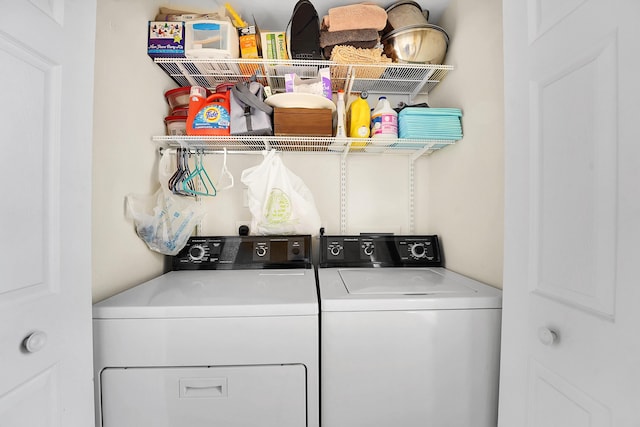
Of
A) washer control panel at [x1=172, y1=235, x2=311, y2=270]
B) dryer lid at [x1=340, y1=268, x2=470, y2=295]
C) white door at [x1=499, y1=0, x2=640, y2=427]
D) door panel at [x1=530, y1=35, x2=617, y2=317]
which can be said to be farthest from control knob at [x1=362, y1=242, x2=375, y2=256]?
door panel at [x1=530, y1=35, x2=617, y2=317]

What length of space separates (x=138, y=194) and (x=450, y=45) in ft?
6.52

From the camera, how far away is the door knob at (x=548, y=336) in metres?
0.70

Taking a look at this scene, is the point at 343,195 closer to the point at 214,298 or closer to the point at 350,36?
the point at 350,36

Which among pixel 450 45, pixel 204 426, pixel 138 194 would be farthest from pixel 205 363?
pixel 450 45

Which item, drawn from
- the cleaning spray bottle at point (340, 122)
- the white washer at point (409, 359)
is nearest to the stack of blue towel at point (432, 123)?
the cleaning spray bottle at point (340, 122)

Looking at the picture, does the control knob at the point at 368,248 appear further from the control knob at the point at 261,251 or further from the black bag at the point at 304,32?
the black bag at the point at 304,32

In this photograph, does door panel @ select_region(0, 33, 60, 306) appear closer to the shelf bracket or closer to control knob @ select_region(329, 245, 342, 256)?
control knob @ select_region(329, 245, 342, 256)

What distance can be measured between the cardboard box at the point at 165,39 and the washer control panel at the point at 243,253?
1059 millimetres

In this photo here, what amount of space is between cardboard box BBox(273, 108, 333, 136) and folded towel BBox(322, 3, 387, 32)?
473mm

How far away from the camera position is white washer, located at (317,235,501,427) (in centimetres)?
102

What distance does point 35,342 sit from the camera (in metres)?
0.65

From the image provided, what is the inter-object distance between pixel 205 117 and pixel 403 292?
4.60ft

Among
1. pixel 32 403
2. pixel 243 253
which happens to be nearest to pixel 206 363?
pixel 32 403

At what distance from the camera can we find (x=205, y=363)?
97 centimetres
